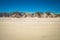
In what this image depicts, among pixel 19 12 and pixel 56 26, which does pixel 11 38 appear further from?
pixel 56 26

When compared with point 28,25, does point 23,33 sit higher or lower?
lower

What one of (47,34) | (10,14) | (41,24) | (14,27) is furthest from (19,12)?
(47,34)

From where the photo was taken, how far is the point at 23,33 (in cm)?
177

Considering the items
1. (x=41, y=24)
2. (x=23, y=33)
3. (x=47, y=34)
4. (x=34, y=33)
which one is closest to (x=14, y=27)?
(x=23, y=33)

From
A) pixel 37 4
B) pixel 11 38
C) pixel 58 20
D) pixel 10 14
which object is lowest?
pixel 11 38

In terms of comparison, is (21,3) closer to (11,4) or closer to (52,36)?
(11,4)

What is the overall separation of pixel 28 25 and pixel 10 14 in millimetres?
376

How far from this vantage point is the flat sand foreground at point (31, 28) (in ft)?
5.75

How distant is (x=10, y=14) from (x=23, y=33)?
16.2 inches

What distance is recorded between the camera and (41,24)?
1.78 metres

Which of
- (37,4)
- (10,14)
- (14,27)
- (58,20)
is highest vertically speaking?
(37,4)

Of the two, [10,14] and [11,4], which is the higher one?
[11,4]

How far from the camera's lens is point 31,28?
1.77 meters

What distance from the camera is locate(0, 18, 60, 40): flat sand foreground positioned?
1.75m
